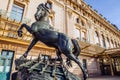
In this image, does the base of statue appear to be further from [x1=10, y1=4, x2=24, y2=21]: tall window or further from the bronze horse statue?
[x1=10, y1=4, x2=24, y2=21]: tall window

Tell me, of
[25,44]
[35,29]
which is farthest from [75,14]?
[35,29]

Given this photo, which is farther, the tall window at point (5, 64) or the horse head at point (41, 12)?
the tall window at point (5, 64)

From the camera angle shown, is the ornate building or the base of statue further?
the ornate building

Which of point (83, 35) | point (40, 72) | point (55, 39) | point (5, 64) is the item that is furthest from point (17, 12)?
point (83, 35)

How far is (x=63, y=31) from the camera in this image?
1481 cm

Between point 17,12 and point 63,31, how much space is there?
19.9 ft

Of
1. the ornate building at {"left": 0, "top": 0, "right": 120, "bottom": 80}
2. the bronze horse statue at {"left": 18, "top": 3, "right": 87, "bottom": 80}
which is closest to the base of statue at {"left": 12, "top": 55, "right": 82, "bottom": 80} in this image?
the bronze horse statue at {"left": 18, "top": 3, "right": 87, "bottom": 80}

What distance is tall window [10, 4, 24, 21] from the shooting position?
34.8ft

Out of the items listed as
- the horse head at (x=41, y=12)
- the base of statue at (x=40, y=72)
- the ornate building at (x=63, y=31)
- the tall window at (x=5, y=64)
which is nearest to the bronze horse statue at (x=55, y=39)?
the horse head at (x=41, y=12)

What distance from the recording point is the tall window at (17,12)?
10.6 meters

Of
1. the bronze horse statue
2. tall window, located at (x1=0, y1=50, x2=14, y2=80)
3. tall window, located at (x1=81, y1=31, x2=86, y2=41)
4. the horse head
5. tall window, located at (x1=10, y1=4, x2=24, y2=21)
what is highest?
tall window, located at (x1=10, y1=4, x2=24, y2=21)

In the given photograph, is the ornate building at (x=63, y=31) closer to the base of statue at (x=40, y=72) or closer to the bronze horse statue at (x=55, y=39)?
the bronze horse statue at (x=55, y=39)

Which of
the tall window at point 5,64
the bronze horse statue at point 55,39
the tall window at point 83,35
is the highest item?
the tall window at point 83,35

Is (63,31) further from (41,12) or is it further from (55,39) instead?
(55,39)
